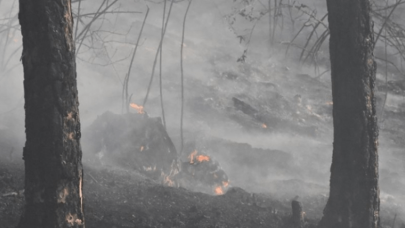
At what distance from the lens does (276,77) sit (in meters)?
14.1

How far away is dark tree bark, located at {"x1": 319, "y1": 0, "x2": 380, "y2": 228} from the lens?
4.55 meters

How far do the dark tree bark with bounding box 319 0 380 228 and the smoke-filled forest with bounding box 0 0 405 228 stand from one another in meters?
0.01

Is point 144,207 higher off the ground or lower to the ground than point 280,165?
lower

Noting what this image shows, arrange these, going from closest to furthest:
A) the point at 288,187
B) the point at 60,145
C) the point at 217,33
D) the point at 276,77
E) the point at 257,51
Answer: the point at 60,145, the point at 288,187, the point at 276,77, the point at 257,51, the point at 217,33

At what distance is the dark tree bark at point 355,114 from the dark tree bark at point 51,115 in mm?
2585

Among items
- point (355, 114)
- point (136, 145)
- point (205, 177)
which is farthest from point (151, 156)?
point (355, 114)

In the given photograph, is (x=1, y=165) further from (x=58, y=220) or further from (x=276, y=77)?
(x=276, y=77)

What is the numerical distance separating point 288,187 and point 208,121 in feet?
12.8

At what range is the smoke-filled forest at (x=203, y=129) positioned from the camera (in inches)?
117

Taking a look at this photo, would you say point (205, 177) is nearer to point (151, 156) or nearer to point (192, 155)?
point (192, 155)

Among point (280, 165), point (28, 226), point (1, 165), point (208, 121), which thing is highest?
point (208, 121)

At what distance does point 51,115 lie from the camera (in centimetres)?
291

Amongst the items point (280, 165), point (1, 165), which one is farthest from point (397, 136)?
point (1, 165)

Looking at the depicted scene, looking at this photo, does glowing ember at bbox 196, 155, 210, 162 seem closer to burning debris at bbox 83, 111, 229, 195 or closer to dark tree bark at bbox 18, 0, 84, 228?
burning debris at bbox 83, 111, 229, 195
